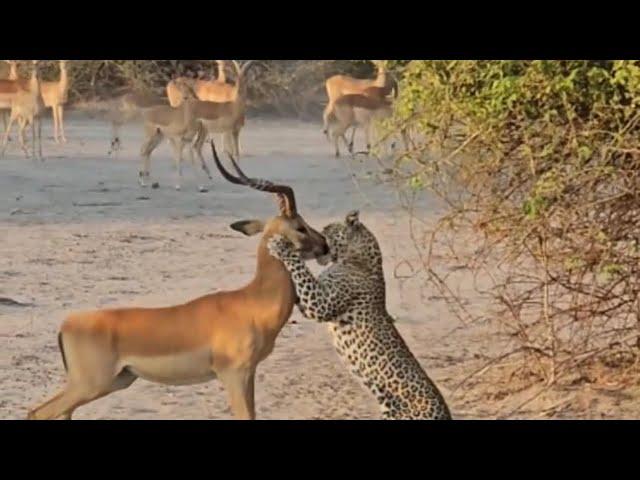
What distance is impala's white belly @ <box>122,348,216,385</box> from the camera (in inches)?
186

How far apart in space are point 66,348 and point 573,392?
238 cm

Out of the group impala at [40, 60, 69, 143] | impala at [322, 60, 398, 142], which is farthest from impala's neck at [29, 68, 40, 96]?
impala at [322, 60, 398, 142]

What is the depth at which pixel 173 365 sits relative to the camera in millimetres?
4766

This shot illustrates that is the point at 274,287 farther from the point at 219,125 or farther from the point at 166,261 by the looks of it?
the point at 219,125

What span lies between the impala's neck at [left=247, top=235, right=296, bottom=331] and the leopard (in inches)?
1.0

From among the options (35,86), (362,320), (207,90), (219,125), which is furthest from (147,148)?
(362,320)

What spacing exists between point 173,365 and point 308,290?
1.62 feet

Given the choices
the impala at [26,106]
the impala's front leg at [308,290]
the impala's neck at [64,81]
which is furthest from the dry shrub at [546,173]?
the impala's neck at [64,81]

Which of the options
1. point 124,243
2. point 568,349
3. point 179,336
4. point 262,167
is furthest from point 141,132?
point 179,336

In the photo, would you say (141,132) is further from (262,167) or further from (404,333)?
(404,333)

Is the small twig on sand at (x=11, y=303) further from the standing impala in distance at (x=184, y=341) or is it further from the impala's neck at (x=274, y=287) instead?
the impala's neck at (x=274, y=287)

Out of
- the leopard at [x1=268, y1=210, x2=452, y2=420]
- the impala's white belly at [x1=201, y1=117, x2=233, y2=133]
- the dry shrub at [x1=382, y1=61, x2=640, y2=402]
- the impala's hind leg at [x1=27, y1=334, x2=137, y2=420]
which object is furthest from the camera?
the impala's white belly at [x1=201, y1=117, x2=233, y2=133]

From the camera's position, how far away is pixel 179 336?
4.75 metres

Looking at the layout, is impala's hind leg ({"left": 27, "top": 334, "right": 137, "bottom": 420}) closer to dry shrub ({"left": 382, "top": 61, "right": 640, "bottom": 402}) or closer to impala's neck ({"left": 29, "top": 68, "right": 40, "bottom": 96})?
dry shrub ({"left": 382, "top": 61, "right": 640, "bottom": 402})
